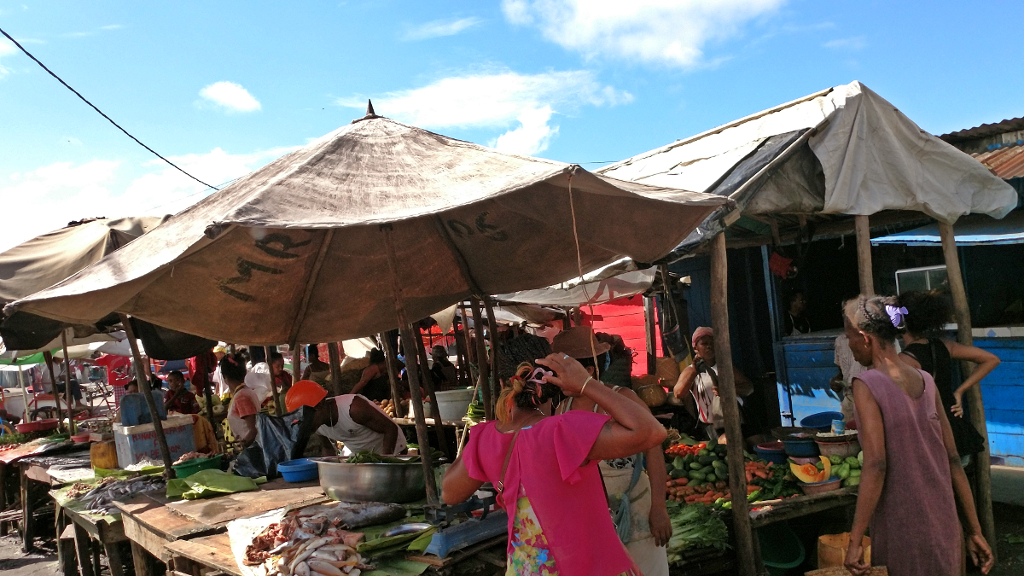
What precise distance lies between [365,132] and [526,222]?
1.25 meters

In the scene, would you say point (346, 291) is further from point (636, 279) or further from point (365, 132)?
point (636, 279)

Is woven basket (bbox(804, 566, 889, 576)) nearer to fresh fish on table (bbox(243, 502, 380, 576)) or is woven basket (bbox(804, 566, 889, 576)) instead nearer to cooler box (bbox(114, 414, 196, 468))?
fresh fish on table (bbox(243, 502, 380, 576))

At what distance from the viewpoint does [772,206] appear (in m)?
4.89

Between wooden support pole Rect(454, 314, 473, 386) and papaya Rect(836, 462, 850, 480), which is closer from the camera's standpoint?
papaya Rect(836, 462, 850, 480)

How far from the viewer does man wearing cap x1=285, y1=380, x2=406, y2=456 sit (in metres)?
5.46

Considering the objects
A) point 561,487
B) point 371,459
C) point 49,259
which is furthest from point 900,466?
point 49,259

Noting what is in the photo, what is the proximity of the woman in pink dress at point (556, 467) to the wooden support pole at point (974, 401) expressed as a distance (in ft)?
13.3

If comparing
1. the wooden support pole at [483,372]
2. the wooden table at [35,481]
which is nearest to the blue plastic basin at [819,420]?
the wooden support pole at [483,372]

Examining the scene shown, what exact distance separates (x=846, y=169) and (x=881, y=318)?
2.02 m

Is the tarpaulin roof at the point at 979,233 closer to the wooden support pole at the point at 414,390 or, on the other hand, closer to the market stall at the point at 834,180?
the market stall at the point at 834,180

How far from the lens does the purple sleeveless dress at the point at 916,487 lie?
10.6ft

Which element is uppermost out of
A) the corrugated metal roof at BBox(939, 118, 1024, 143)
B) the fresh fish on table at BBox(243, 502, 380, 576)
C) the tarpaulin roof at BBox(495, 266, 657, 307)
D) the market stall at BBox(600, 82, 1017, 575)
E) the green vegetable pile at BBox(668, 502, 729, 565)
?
the corrugated metal roof at BBox(939, 118, 1024, 143)

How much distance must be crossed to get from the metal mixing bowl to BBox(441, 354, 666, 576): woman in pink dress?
158 cm

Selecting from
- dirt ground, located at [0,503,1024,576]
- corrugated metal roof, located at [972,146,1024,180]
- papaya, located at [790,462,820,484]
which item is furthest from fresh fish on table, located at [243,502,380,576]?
corrugated metal roof, located at [972,146,1024,180]
